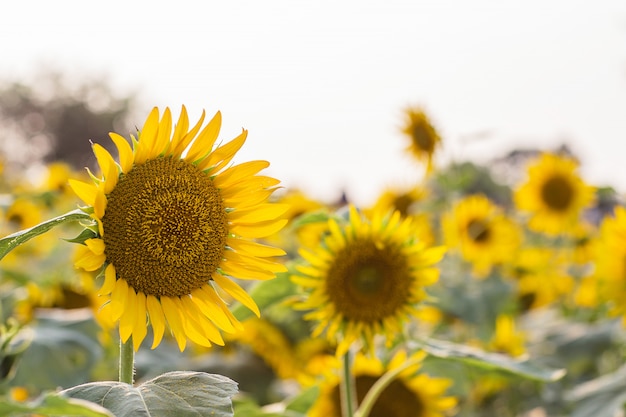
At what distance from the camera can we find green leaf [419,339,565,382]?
1367 millimetres

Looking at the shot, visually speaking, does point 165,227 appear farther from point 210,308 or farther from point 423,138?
point 423,138

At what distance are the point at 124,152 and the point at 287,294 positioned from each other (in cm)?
70

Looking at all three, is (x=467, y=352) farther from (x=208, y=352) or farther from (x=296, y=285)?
(x=208, y=352)

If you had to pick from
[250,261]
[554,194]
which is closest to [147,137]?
[250,261]

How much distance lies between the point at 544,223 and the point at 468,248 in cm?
40

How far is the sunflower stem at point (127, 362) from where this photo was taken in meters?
0.93

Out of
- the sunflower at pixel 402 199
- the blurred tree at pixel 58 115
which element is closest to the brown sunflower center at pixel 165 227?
the sunflower at pixel 402 199

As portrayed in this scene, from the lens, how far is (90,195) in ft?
3.11

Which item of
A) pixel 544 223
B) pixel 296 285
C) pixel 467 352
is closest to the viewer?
pixel 467 352

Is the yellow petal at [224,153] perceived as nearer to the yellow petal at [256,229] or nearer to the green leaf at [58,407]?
the yellow petal at [256,229]

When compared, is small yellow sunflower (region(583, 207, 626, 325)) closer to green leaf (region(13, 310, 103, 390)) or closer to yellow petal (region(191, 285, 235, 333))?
green leaf (region(13, 310, 103, 390))

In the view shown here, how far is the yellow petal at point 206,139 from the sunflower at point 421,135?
88.0 inches

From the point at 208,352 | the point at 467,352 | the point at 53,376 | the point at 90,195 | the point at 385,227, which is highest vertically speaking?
the point at 90,195

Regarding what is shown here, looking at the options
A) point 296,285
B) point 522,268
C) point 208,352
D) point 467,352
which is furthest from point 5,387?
point 522,268
